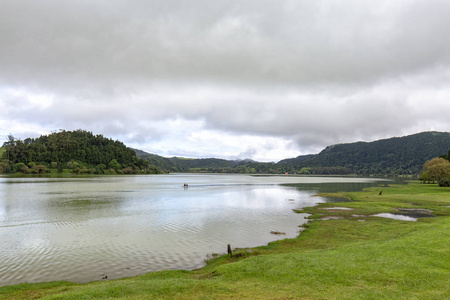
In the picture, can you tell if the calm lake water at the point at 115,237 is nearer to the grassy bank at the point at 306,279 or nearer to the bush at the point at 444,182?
the grassy bank at the point at 306,279

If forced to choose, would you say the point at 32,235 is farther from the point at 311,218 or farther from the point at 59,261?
the point at 311,218

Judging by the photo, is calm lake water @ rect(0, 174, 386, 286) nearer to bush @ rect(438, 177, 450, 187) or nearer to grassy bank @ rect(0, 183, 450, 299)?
grassy bank @ rect(0, 183, 450, 299)

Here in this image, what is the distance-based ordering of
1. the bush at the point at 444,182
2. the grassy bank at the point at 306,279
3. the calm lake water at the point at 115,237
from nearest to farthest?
the grassy bank at the point at 306,279 → the calm lake water at the point at 115,237 → the bush at the point at 444,182

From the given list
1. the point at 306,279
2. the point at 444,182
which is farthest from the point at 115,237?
the point at 444,182

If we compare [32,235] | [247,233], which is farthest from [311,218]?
[32,235]

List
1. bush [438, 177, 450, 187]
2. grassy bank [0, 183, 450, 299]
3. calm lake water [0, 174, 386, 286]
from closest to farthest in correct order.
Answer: grassy bank [0, 183, 450, 299] < calm lake water [0, 174, 386, 286] < bush [438, 177, 450, 187]

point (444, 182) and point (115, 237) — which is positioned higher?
point (444, 182)

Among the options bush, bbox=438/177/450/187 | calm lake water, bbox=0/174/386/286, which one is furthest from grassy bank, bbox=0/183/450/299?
bush, bbox=438/177/450/187

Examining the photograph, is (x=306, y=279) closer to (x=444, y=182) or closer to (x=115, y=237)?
(x=115, y=237)

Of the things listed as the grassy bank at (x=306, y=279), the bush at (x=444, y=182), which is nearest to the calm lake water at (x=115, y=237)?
the grassy bank at (x=306, y=279)

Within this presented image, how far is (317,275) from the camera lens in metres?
14.4

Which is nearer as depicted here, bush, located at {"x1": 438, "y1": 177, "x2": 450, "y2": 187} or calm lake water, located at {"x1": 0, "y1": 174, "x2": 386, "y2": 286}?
calm lake water, located at {"x1": 0, "y1": 174, "x2": 386, "y2": 286}

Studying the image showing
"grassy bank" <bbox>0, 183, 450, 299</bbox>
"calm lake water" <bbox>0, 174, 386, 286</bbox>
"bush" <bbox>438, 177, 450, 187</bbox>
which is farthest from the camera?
"bush" <bbox>438, 177, 450, 187</bbox>

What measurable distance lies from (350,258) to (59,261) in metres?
22.5
